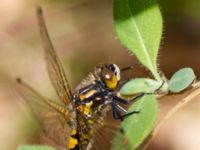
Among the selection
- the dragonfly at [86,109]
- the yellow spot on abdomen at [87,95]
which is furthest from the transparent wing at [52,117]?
the yellow spot on abdomen at [87,95]

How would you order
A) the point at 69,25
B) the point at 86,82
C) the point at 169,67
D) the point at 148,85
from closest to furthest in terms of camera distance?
the point at 148,85 < the point at 86,82 < the point at 169,67 < the point at 69,25

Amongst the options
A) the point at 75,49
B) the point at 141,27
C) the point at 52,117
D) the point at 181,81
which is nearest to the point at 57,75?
the point at 52,117

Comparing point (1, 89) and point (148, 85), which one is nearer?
point (148, 85)

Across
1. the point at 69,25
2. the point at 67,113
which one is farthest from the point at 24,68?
the point at 67,113

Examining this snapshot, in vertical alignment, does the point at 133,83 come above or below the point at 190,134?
above

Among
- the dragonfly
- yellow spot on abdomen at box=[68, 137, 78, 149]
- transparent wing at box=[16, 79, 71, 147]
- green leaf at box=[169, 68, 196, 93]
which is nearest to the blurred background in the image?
transparent wing at box=[16, 79, 71, 147]

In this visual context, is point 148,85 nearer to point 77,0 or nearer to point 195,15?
point 195,15

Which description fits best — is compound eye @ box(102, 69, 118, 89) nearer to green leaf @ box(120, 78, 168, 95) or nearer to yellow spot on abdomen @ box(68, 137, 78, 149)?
yellow spot on abdomen @ box(68, 137, 78, 149)

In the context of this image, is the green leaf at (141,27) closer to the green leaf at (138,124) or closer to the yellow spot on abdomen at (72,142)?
the green leaf at (138,124)
